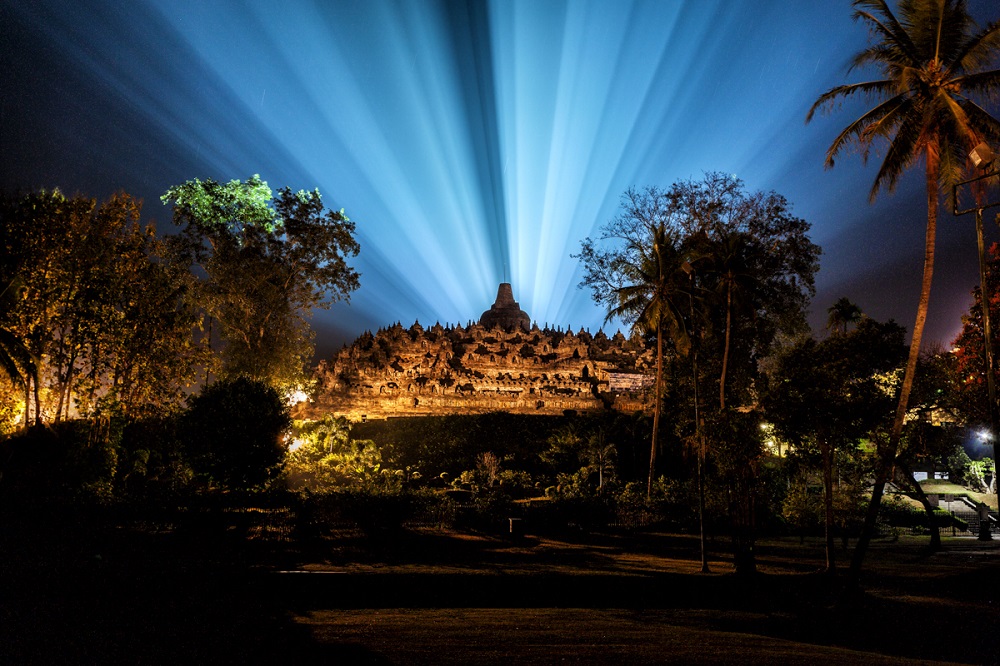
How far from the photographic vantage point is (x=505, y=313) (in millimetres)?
64500

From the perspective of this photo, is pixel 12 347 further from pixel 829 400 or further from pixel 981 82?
pixel 981 82

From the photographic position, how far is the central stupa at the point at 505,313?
63275 mm

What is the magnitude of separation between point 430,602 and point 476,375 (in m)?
33.4

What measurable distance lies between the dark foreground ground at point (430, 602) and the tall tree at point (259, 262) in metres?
14.0

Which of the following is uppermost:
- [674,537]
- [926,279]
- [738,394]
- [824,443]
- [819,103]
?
[819,103]

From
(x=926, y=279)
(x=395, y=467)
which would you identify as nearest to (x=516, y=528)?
(x=926, y=279)

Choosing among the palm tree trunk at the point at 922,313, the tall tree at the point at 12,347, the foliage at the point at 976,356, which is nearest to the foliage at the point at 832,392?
the palm tree trunk at the point at 922,313

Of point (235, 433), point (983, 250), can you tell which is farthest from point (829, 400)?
point (235, 433)

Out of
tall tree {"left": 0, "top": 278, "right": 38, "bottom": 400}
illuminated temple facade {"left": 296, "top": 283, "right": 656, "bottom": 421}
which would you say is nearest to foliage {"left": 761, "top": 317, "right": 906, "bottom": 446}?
Result: tall tree {"left": 0, "top": 278, "right": 38, "bottom": 400}

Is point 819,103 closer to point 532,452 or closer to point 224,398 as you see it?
point 224,398

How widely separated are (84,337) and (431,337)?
1129 inches

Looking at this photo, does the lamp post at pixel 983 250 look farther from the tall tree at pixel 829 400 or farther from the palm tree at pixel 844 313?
the palm tree at pixel 844 313

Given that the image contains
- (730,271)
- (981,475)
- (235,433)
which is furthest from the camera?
(981,475)

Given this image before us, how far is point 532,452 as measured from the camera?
120ft
